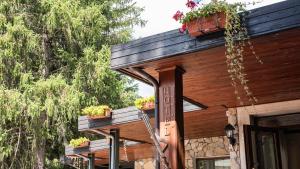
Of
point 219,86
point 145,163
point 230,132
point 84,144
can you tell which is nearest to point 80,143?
point 84,144

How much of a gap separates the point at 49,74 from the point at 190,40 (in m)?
11.2

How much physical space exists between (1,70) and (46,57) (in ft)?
6.12

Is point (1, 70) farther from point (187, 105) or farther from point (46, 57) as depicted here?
point (187, 105)

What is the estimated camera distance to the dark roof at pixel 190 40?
3.11m

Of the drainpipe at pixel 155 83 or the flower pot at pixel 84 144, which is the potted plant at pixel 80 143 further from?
the drainpipe at pixel 155 83

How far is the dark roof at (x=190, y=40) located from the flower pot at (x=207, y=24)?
0.20 ft

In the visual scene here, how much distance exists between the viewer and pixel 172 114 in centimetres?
381

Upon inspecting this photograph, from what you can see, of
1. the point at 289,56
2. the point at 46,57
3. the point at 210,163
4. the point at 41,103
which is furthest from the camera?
the point at 46,57

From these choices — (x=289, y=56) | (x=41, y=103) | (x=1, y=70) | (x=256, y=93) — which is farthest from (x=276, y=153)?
(x=1, y=70)

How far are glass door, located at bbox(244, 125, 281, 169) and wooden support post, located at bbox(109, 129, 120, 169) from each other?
2.68m

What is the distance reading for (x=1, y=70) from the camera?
1255 cm

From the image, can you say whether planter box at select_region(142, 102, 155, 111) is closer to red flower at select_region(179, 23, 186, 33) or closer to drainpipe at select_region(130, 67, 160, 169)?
drainpipe at select_region(130, 67, 160, 169)

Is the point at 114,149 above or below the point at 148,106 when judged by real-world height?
below

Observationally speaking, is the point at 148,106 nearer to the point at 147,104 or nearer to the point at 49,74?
the point at 147,104
